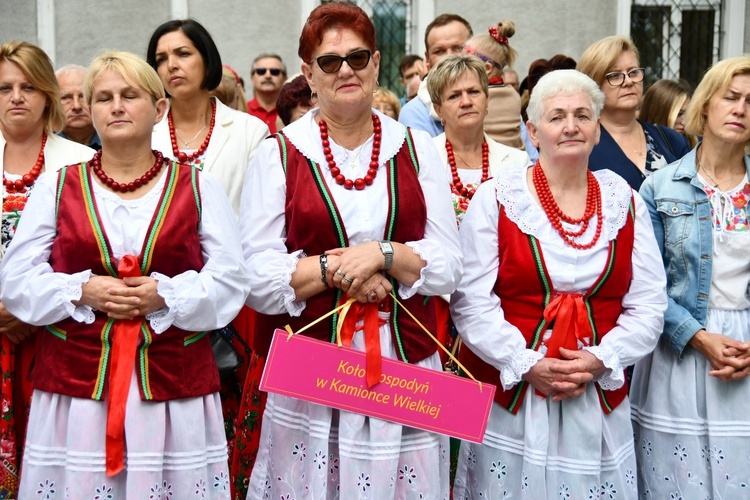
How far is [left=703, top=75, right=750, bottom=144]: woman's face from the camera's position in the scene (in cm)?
431

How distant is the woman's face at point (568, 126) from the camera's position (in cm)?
389

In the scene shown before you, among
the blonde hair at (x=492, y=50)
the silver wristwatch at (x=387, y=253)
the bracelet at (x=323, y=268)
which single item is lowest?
the bracelet at (x=323, y=268)

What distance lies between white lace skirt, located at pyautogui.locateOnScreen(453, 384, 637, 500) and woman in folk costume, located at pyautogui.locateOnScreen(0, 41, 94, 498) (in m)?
1.93

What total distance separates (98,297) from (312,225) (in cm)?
80

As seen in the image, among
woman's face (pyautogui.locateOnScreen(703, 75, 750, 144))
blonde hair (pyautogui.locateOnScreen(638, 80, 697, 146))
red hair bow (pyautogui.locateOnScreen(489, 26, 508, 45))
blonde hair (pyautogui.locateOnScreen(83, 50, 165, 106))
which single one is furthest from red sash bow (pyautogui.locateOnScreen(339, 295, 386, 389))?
blonde hair (pyautogui.locateOnScreen(638, 80, 697, 146))

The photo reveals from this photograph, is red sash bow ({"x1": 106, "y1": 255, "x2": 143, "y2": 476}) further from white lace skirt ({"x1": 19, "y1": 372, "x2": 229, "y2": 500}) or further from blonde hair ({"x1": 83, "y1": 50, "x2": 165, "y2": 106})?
blonde hair ({"x1": 83, "y1": 50, "x2": 165, "y2": 106})

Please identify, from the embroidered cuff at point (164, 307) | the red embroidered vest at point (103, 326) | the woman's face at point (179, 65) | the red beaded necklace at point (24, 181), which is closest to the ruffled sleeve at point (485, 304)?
the red embroidered vest at point (103, 326)

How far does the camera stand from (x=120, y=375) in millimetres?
3404

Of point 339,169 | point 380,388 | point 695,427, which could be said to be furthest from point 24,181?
point 695,427

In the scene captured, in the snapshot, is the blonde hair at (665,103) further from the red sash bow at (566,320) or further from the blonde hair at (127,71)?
the blonde hair at (127,71)

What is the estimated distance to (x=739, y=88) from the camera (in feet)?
14.2

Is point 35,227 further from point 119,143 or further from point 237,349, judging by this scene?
point 237,349

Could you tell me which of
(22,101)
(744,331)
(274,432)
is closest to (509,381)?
(274,432)

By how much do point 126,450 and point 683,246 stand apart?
252 cm
